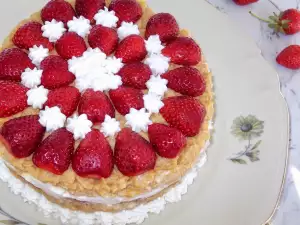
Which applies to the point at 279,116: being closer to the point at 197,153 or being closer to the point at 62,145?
the point at 197,153

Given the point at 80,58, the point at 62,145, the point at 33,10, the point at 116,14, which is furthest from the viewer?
the point at 33,10

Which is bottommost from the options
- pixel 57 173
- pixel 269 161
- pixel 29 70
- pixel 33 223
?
pixel 33 223

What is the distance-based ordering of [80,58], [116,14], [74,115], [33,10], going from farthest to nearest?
[33,10] → [116,14] → [80,58] → [74,115]

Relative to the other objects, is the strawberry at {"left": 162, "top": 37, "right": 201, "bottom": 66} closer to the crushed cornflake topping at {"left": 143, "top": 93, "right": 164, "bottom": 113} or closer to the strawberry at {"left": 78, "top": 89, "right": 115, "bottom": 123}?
the crushed cornflake topping at {"left": 143, "top": 93, "right": 164, "bottom": 113}

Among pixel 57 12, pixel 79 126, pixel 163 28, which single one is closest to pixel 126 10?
pixel 163 28

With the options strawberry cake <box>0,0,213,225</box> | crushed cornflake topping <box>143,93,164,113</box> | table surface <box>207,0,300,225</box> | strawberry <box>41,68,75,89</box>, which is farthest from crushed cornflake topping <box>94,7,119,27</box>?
table surface <box>207,0,300,225</box>

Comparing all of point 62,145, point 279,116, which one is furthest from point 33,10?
point 279,116

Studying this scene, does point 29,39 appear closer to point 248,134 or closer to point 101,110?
point 101,110
